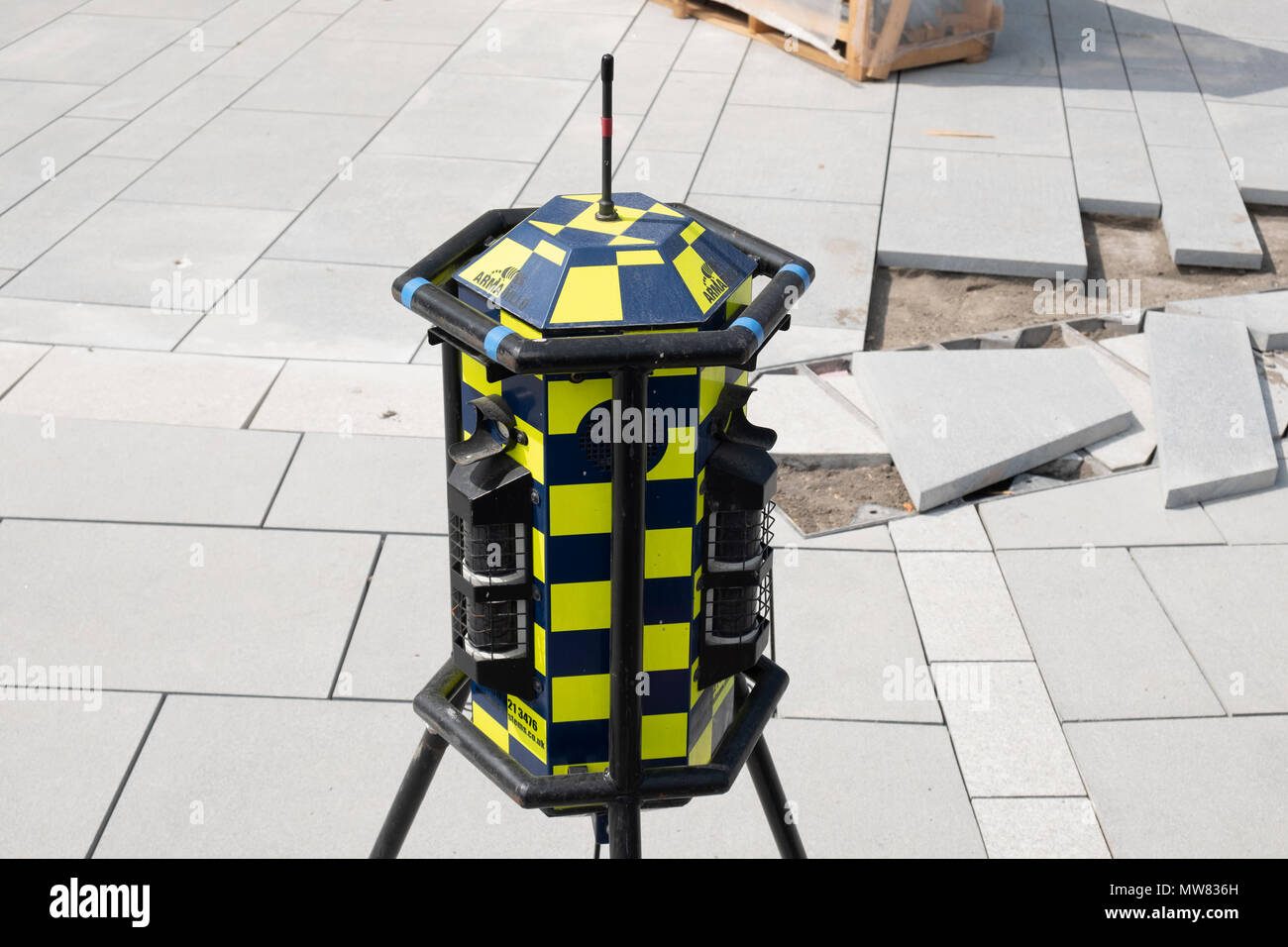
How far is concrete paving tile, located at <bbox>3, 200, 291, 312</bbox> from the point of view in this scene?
22.8ft

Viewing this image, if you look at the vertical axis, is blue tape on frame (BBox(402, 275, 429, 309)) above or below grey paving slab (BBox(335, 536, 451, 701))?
above

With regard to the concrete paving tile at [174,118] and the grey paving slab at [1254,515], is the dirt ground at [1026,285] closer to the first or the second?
the grey paving slab at [1254,515]

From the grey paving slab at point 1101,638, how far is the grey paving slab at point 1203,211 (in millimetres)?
3320

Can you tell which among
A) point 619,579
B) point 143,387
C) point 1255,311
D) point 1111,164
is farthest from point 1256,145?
point 619,579

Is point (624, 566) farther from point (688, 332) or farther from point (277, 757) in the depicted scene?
point (277, 757)

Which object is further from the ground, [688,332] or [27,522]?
[688,332]

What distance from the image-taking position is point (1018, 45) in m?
11.2

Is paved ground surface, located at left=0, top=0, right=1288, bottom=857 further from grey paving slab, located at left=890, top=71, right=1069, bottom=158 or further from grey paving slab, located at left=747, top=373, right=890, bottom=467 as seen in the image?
grey paving slab, located at left=890, top=71, right=1069, bottom=158

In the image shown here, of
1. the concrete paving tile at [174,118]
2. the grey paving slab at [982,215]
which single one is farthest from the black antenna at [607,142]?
the concrete paving tile at [174,118]

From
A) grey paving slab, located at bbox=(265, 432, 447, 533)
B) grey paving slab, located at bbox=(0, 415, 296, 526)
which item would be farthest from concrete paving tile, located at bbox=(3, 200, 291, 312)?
grey paving slab, located at bbox=(265, 432, 447, 533)

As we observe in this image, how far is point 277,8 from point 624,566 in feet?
35.5

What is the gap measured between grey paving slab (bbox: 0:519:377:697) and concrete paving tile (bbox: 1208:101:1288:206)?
665 centimetres

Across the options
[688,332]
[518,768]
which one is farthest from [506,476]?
[518,768]

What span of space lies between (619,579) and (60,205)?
6886mm
